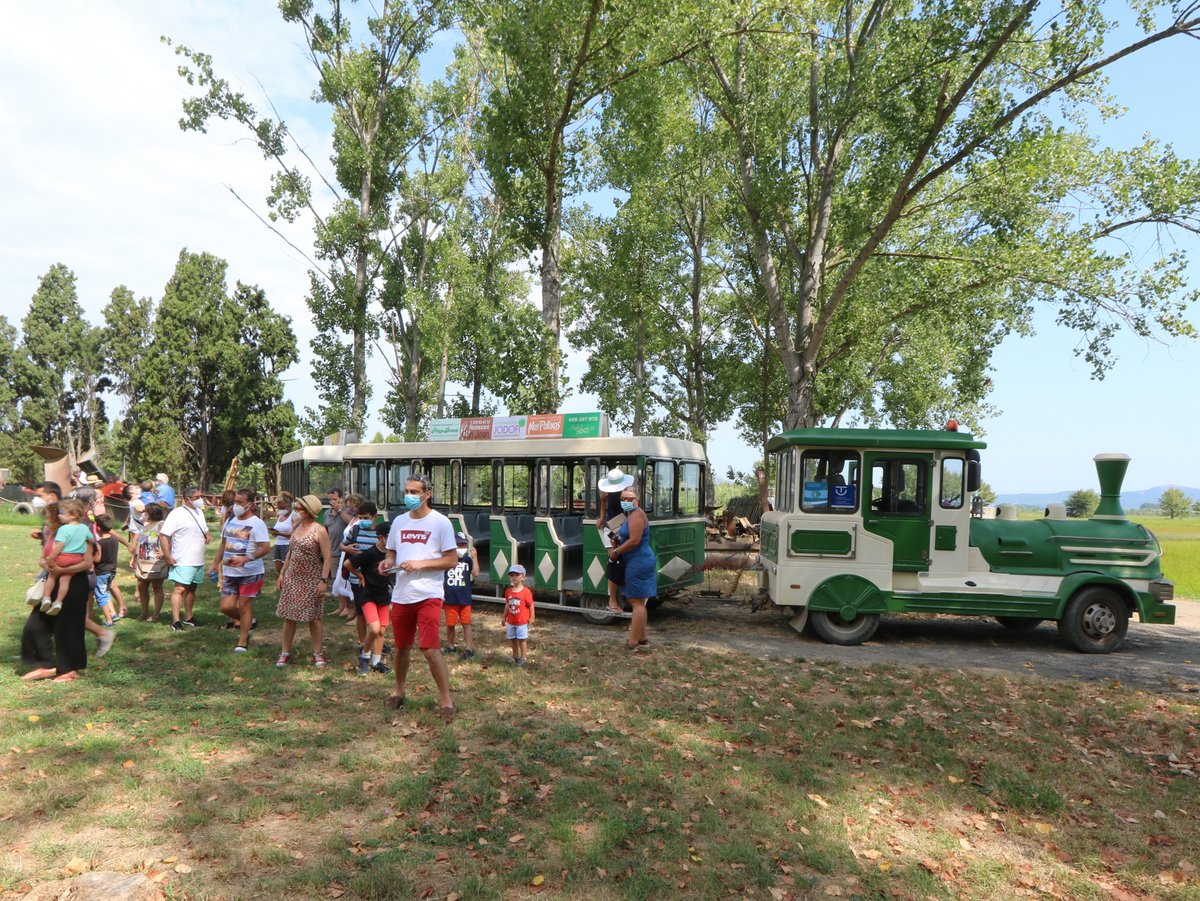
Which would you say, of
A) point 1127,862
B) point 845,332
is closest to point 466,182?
point 845,332

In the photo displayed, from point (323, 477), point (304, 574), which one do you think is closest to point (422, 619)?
point (304, 574)

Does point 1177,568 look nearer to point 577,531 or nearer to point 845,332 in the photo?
point 845,332

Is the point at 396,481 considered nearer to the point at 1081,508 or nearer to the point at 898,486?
the point at 898,486

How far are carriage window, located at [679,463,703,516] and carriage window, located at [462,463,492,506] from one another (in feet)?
12.1

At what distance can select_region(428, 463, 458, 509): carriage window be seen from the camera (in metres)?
14.3

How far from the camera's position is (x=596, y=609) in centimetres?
1149

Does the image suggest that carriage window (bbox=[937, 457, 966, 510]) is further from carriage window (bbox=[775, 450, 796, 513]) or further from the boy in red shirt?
the boy in red shirt

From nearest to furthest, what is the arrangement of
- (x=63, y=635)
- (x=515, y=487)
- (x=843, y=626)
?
(x=63, y=635) < (x=843, y=626) < (x=515, y=487)

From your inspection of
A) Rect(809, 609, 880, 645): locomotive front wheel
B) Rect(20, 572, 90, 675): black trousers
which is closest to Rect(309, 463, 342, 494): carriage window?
Rect(20, 572, 90, 675): black trousers

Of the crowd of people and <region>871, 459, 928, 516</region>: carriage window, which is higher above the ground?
<region>871, 459, 928, 516</region>: carriage window

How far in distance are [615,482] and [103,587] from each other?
6.86 m

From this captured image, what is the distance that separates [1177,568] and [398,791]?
79.6 feet

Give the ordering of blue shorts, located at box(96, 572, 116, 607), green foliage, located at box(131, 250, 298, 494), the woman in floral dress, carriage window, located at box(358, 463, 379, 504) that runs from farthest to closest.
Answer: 1. green foliage, located at box(131, 250, 298, 494)
2. carriage window, located at box(358, 463, 379, 504)
3. blue shorts, located at box(96, 572, 116, 607)
4. the woman in floral dress

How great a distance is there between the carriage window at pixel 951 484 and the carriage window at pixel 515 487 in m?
6.63
